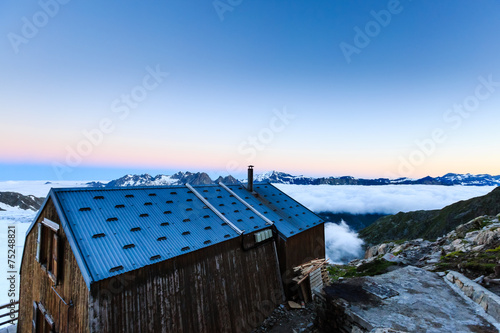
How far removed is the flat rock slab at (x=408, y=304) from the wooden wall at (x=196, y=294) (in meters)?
4.27

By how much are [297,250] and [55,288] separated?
13285 mm

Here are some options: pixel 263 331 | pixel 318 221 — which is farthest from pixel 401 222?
pixel 263 331

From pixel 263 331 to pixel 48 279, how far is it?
1026 centimetres

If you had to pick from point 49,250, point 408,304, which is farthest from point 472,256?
point 49,250

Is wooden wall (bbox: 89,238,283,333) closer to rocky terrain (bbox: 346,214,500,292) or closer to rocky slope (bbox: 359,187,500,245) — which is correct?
rocky terrain (bbox: 346,214,500,292)

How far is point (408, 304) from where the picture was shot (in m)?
9.86

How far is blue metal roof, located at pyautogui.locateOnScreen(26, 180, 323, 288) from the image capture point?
864 cm

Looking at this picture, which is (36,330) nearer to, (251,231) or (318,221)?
(251,231)

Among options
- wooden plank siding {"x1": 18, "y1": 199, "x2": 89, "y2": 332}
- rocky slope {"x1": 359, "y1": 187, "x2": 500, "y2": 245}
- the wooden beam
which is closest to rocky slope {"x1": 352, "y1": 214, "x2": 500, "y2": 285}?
wooden plank siding {"x1": 18, "y1": 199, "x2": 89, "y2": 332}

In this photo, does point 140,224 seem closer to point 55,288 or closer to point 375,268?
point 55,288

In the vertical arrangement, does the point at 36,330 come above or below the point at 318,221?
below

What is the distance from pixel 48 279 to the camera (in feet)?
34.1

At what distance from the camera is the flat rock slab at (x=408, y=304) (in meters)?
8.34

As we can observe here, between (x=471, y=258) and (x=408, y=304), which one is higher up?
(x=408, y=304)
